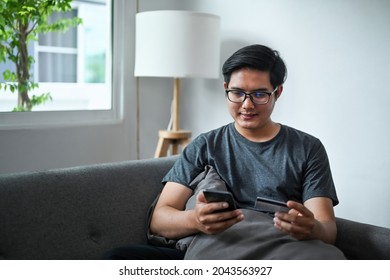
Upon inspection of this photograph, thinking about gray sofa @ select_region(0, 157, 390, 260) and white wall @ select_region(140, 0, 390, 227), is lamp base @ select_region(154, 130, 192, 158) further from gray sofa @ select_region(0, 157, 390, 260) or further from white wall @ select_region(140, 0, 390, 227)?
gray sofa @ select_region(0, 157, 390, 260)

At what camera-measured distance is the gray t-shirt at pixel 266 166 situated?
54.4 inches

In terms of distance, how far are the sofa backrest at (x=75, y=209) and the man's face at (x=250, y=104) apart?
0.39 meters

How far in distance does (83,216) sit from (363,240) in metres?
0.85

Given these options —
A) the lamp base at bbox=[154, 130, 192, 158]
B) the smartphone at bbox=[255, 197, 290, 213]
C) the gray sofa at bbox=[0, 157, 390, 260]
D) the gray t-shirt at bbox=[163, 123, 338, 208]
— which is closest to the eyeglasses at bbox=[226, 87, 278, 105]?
the gray t-shirt at bbox=[163, 123, 338, 208]

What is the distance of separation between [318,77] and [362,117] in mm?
278

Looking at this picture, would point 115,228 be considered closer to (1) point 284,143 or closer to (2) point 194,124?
(1) point 284,143

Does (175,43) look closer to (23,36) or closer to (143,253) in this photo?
(23,36)

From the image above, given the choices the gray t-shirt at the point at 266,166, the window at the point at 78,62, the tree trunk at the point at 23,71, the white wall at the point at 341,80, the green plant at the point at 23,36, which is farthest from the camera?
the window at the point at 78,62

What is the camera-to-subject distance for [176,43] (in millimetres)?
2141

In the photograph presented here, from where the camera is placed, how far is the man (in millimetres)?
1318

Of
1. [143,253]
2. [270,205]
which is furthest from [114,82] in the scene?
[270,205]

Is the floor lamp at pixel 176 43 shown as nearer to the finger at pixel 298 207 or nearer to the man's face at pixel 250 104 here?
the man's face at pixel 250 104

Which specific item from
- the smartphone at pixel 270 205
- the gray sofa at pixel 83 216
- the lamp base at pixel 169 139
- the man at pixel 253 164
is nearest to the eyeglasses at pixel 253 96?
the man at pixel 253 164

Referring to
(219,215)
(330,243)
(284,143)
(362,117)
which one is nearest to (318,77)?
(362,117)
